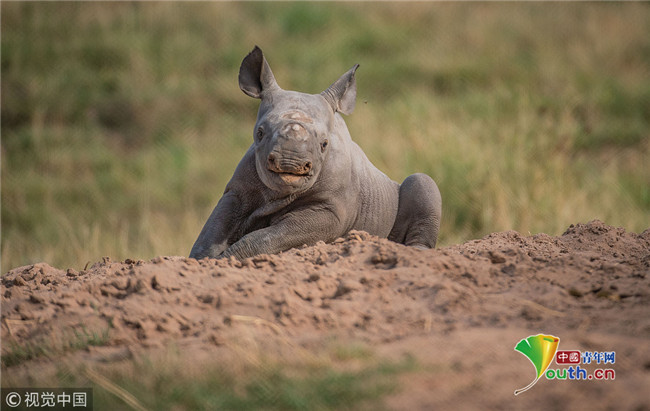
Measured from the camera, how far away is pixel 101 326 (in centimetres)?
411

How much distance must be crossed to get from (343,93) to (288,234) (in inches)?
48.4

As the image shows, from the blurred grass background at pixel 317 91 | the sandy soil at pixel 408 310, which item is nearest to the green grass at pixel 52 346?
the sandy soil at pixel 408 310

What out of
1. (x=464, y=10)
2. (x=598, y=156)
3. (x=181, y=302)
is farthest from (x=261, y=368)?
(x=464, y=10)

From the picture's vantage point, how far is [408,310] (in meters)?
4.04

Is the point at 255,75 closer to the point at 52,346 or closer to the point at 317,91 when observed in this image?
the point at 52,346

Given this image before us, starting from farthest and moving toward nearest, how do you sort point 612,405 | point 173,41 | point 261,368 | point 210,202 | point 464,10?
1. point 464,10
2. point 173,41
3. point 210,202
4. point 261,368
5. point 612,405

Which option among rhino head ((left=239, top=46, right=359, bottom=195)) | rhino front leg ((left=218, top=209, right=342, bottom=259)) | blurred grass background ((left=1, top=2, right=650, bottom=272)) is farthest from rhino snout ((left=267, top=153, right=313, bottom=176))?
blurred grass background ((left=1, top=2, right=650, bottom=272))

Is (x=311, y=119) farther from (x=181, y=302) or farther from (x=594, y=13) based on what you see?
(x=594, y=13)

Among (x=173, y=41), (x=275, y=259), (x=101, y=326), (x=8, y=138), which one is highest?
(x=173, y=41)

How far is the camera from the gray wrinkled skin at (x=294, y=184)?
5.30m

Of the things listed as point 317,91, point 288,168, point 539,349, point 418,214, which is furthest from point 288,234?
point 317,91

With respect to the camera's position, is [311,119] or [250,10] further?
[250,10]

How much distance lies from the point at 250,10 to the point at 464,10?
177 inches

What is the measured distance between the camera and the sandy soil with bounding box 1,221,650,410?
3299 millimetres
